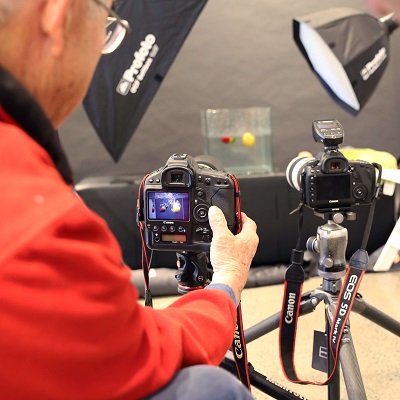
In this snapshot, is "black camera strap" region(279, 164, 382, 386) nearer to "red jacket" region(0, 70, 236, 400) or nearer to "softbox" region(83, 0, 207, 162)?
"red jacket" region(0, 70, 236, 400)

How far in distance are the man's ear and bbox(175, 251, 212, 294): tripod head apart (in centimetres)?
71

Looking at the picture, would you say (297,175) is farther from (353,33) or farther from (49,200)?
(49,200)

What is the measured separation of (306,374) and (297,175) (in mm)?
826

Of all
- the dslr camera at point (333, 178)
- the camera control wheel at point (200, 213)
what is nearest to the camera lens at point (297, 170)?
the dslr camera at point (333, 178)

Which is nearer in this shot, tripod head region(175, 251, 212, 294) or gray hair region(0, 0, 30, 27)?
gray hair region(0, 0, 30, 27)

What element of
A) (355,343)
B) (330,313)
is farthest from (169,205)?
(355,343)

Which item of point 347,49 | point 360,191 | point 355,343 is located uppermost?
point 347,49

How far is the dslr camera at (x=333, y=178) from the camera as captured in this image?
1.44 meters

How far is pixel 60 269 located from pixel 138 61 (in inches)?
82.2

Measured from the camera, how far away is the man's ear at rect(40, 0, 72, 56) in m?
0.59

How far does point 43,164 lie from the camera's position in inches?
21.5

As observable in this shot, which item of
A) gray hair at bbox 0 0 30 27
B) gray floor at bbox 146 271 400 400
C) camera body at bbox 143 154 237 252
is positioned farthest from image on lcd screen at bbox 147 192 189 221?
gray floor at bbox 146 271 400 400

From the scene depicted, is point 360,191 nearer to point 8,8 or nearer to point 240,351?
point 240,351

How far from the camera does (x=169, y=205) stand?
47.2 inches
